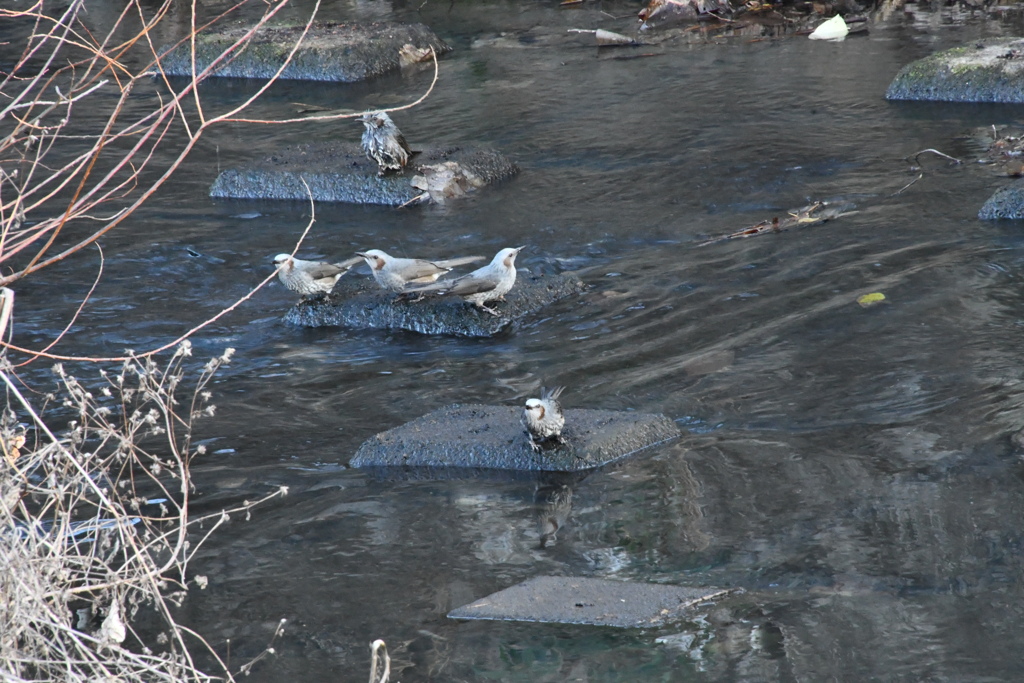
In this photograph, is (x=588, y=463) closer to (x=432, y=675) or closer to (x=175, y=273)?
(x=432, y=675)

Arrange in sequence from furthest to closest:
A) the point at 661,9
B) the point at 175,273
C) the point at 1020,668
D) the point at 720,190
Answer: the point at 661,9 → the point at 720,190 → the point at 175,273 → the point at 1020,668

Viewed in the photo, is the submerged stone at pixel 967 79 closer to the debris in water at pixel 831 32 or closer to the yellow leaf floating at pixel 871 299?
the debris in water at pixel 831 32

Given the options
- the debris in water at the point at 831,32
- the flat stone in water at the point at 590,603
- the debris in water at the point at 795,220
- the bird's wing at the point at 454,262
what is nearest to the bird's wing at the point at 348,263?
the bird's wing at the point at 454,262

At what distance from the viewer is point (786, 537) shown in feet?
14.8

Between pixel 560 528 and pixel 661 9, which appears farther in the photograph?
pixel 661 9

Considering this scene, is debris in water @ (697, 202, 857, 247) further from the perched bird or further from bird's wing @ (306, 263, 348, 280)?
bird's wing @ (306, 263, 348, 280)

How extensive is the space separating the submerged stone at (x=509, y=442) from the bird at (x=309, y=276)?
2026mm

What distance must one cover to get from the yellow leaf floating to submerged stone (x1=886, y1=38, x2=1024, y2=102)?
4797 millimetres

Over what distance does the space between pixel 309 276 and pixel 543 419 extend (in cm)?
277

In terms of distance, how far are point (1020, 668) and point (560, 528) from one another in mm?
1808

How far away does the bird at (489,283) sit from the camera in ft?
23.1

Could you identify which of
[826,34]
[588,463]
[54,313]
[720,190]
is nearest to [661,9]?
[826,34]

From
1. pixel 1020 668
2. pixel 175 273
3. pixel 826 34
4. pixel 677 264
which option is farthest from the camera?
pixel 826 34

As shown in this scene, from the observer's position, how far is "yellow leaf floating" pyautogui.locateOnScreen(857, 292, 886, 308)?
6793 mm
